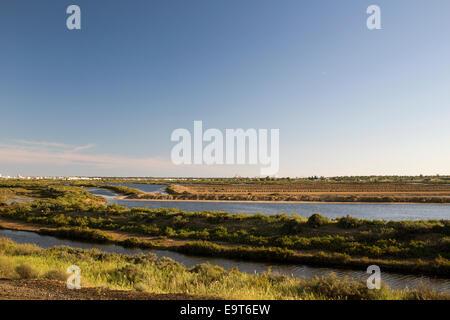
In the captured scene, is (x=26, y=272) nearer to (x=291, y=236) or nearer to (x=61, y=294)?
(x=61, y=294)

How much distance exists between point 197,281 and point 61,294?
5.12m

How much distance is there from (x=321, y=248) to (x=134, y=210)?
2636 cm

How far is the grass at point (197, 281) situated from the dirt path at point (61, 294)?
1.06 m

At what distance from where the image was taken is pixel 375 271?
635 inches

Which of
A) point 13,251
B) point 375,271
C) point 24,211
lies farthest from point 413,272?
point 24,211

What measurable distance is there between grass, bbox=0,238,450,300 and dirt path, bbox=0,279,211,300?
1.06m

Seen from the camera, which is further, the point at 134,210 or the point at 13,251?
the point at 134,210

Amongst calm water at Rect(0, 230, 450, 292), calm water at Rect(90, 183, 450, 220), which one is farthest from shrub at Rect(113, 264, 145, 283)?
calm water at Rect(90, 183, 450, 220)

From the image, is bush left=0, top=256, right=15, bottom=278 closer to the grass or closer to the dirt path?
the grass

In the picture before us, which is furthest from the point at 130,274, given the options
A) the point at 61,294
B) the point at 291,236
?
the point at 291,236

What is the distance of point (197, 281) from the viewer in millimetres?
11039

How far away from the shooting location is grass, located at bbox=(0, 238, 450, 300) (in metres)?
8.68

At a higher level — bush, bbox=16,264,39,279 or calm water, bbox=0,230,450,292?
bush, bbox=16,264,39,279
